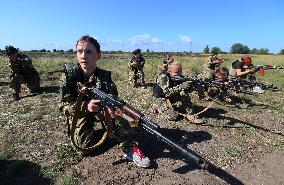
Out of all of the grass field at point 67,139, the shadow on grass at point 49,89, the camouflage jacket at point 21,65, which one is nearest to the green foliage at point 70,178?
the grass field at point 67,139

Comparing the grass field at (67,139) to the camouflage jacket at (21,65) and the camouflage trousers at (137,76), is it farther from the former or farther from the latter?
the camouflage trousers at (137,76)

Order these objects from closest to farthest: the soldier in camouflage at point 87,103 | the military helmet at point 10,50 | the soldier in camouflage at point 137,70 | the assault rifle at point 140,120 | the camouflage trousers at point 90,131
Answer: the assault rifle at point 140,120 → the soldier in camouflage at point 87,103 → the camouflage trousers at point 90,131 → the military helmet at point 10,50 → the soldier in camouflage at point 137,70

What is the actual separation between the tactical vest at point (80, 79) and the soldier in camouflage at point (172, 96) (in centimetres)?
304

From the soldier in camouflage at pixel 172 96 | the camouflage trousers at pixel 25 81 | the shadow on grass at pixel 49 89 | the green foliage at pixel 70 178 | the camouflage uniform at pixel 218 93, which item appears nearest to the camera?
the green foliage at pixel 70 178

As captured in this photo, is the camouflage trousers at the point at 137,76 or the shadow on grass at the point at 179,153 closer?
the shadow on grass at the point at 179,153

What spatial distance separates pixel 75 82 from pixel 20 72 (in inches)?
297

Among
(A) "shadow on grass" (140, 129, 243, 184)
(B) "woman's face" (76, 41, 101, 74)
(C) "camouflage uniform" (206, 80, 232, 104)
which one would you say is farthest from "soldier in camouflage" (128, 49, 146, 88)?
(B) "woman's face" (76, 41, 101, 74)

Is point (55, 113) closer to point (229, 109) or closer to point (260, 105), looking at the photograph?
point (229, 109)

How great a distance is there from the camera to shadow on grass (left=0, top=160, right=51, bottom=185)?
19.3 ft

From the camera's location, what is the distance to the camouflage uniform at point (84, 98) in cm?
624

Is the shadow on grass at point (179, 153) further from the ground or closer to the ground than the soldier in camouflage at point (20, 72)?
closer to the ground

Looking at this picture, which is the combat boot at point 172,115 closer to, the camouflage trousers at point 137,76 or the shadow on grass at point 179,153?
the shadow on grass at point 179,153

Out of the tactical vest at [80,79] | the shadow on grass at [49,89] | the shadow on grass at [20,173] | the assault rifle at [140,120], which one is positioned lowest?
the shadow on grass at [20,173]

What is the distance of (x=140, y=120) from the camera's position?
513 centimetres
